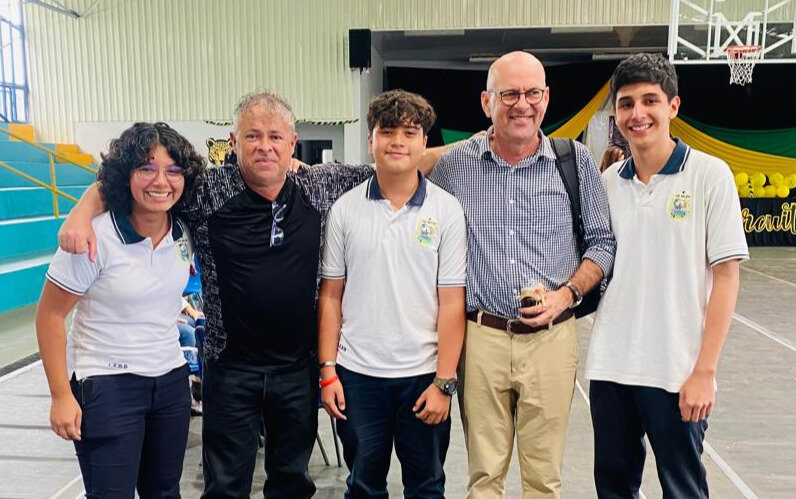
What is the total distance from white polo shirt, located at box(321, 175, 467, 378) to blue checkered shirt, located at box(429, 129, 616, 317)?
0.20ft

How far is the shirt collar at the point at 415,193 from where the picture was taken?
5.33 ft

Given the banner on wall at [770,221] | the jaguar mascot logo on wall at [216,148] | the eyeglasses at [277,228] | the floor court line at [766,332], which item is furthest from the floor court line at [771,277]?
the jaguar mascot logo on wall at [216,148]

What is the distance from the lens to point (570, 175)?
166cm

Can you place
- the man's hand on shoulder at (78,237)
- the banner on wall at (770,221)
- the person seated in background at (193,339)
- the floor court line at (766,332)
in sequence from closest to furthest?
the man's hand on shoulder at (78,237) → the person seated in background at (193,339) → the floor court line at (766,332) → the banner on wall at (770,221)

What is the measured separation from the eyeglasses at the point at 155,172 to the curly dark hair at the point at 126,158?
1cm

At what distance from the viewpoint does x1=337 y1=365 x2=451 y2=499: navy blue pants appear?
5.45 ft

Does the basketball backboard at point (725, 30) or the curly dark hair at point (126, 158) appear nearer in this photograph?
the curly dark hair at point (126, 158)

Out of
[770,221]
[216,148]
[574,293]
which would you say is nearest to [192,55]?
[216,148]

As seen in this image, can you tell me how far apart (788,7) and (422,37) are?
19.3 feet

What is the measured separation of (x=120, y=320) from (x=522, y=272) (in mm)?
1081

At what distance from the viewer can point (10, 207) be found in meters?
6.63

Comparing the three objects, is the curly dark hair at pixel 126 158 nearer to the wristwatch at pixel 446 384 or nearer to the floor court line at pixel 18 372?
the wristwatch at pixel 446 384

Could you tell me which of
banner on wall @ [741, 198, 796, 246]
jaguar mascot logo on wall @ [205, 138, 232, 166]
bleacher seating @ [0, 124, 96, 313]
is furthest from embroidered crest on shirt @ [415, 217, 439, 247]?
banner on wall @ [741, 198, 796, 246]

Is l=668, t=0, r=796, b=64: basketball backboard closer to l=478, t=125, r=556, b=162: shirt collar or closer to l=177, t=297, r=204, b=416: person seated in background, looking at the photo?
l=478, t=125, r=556, b=162: shirt collar
